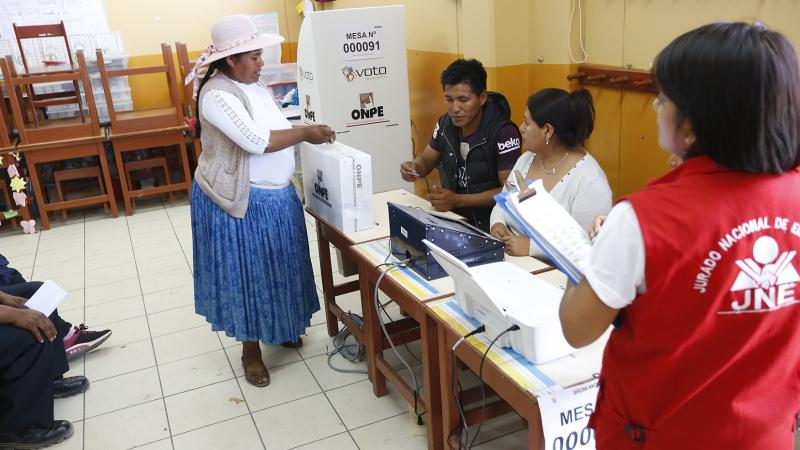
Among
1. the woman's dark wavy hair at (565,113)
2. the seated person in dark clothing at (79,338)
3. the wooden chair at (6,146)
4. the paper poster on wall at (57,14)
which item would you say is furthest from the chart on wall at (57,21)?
the woman's dark wavy hair at (565,113)

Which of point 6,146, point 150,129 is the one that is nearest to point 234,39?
point 150,129

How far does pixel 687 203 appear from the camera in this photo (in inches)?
37.6

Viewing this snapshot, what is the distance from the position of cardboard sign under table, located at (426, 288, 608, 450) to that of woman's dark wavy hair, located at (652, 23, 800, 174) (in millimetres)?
726

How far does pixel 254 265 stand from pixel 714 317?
2.03 m

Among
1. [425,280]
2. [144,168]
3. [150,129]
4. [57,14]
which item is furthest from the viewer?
[57,14]

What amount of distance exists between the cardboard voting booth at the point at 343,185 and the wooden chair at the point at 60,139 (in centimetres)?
323

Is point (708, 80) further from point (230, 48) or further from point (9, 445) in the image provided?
point (9, 445)

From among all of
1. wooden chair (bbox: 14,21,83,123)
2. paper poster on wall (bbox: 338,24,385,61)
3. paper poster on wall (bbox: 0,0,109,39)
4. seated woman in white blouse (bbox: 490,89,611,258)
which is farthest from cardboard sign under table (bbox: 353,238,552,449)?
paper poster on wall (bbox: 0,0,109,39)

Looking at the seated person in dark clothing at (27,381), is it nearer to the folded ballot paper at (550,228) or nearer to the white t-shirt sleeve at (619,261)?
the folded ballot paper at (550,228)

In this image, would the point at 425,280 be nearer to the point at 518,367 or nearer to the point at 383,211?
the point at 518,367

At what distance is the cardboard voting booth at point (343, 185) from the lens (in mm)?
2531

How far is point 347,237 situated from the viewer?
2588 millimetres

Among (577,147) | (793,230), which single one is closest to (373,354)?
(577,147)

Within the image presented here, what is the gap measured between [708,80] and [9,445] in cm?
280
